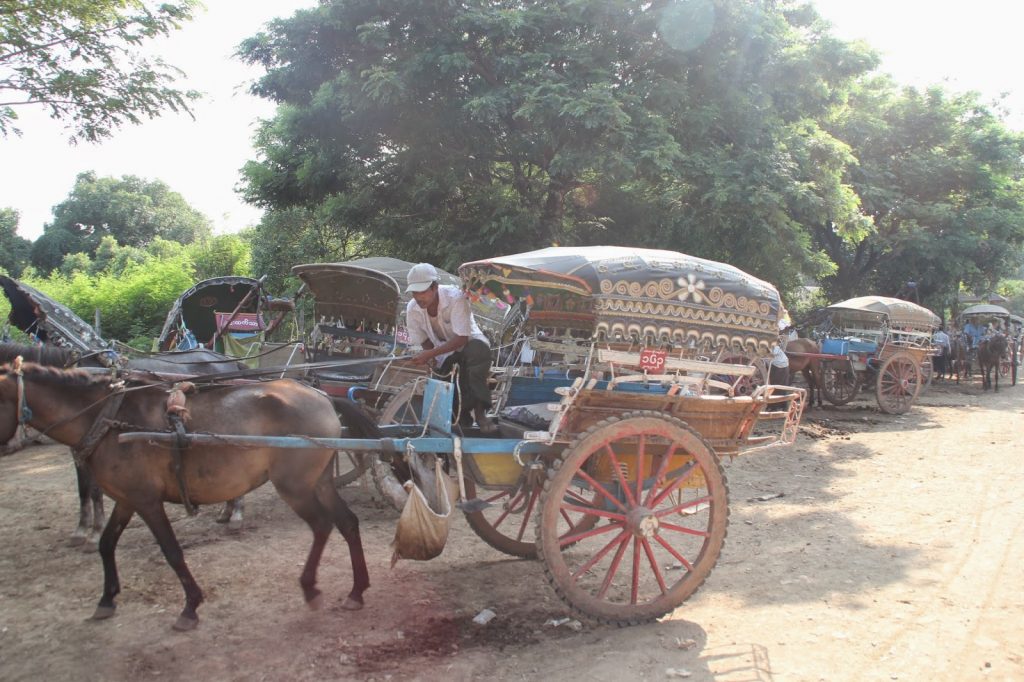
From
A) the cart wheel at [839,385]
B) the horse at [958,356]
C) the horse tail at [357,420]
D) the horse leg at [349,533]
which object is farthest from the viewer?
the horse at [958,356]

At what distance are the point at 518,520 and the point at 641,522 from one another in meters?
2.42

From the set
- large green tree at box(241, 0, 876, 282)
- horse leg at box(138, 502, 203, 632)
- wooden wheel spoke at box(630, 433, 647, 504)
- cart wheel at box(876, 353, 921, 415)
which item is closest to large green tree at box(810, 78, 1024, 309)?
cart wheel at box(876, 353, 921, 415)

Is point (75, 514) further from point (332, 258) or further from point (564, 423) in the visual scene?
point (332, 258)

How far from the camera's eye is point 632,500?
4.56 m

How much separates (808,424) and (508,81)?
27.1 feet

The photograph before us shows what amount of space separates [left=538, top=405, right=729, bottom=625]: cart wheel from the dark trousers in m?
0.95

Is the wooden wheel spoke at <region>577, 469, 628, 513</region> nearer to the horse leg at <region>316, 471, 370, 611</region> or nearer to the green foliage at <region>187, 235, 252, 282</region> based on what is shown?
the horse leg at <region>316, 471, 370, 611</region>

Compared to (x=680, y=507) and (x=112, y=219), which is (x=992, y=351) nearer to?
(x=680, y=507)

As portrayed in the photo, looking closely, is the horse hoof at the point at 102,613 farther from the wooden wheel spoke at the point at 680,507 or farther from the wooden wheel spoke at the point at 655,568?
the wooden wheel spoke at the point at 680,507

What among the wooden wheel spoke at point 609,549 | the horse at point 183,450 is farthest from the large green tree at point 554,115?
the wooden wheel spoke at point 609,549

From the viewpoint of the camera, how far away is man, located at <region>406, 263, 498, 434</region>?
16.9 ft

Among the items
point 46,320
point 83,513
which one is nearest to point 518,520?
point 83,513

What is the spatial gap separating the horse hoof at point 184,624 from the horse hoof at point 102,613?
0.51m

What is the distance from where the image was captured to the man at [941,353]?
21.1 meters
